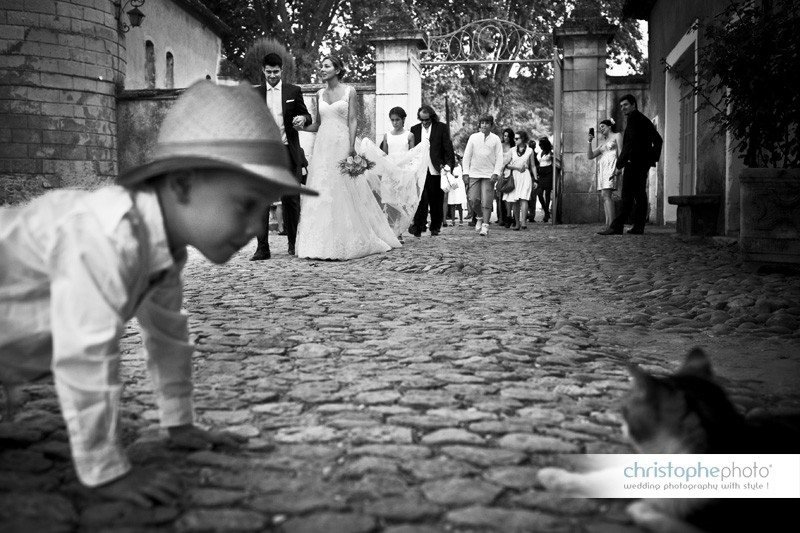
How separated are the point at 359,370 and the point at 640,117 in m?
10.4

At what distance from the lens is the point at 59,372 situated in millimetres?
2051

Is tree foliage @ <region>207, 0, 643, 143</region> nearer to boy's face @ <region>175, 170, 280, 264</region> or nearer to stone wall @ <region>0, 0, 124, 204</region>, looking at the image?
stone wall @ <region>0, 0, 124, 204</region>

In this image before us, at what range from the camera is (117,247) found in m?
2.13

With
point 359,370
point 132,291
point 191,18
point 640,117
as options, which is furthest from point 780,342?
point 191,18

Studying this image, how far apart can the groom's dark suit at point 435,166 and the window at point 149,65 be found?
37.2 ft

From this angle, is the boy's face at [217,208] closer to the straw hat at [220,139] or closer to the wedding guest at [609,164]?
the straw hat at [220,139]

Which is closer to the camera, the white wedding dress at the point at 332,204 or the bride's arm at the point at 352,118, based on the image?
the white wedding dress at the point at 332,204

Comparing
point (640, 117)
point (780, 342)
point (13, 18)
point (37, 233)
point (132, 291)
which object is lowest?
point (780, 342)

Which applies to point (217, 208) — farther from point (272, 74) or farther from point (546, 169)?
point (546, 169)

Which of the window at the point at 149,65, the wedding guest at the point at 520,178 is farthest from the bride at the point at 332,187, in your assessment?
the window at the point at 149,65

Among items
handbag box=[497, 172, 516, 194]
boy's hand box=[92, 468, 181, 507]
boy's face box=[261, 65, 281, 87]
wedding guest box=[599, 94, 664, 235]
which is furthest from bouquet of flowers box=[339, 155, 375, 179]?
boy's hand box=[92, 468, 181, 507]

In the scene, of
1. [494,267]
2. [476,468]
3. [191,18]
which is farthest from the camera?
[191,18]

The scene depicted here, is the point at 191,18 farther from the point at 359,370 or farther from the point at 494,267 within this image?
the point at 359,370

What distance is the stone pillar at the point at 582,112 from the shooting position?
18.8 meters
